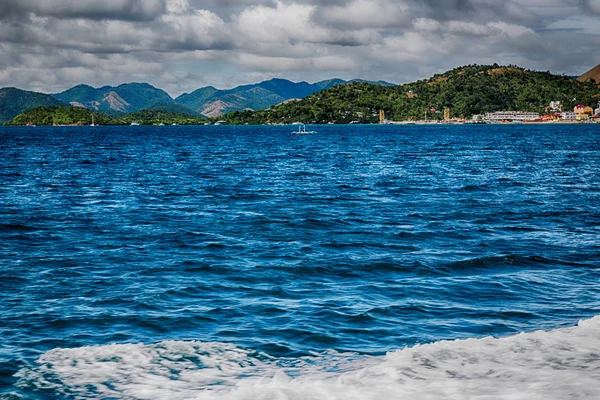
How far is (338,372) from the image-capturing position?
12.5 m

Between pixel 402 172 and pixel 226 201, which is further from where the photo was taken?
pixel 402 172

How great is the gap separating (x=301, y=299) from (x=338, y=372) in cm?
578

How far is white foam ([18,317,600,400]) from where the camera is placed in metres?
11.2

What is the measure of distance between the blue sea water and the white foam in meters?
0.04

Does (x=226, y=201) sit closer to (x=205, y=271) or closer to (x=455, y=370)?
(x=205, y=271)

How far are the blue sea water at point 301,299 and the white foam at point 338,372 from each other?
4 cm

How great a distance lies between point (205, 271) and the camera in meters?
21.7

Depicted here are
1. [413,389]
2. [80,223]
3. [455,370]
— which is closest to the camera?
[413,389]

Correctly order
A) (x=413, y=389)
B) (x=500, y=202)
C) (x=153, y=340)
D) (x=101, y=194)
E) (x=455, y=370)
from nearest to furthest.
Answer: (x=413, y=389) < (x=455, y=370) < (x=153, y=340) < (x=500, y=202) < (x=101, y=194)

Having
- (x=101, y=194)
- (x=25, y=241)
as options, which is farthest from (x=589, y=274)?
(x=101, y=194)

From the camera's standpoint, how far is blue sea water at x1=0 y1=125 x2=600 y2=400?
12109mm

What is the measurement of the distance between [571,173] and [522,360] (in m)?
52.9

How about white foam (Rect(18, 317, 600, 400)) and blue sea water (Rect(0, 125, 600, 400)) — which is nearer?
white foam (Rect(18, 317, 600, 400))

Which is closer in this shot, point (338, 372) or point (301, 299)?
point (338, 372)
